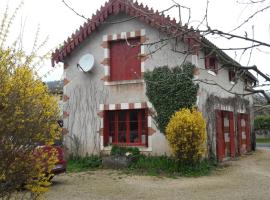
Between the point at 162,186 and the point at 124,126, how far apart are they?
518cm

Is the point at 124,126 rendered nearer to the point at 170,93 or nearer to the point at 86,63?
the point at 170,93

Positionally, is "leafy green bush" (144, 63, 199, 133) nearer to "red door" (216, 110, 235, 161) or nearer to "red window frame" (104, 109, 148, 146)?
"red window frame" (104, 109, 148, 146)

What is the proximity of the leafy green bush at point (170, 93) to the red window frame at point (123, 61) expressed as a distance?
0.94 metres

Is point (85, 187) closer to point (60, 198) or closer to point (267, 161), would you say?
point (60, 198)

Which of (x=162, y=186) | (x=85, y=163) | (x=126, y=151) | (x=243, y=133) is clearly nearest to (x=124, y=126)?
(x=126, y=151)

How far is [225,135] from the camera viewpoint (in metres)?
17.0

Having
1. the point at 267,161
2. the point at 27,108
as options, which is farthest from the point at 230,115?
the point at 27,108

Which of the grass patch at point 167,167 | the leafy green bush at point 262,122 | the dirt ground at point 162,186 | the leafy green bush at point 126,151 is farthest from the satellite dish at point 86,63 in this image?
the leafy green bush at point 262,122

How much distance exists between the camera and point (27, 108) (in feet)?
15.0

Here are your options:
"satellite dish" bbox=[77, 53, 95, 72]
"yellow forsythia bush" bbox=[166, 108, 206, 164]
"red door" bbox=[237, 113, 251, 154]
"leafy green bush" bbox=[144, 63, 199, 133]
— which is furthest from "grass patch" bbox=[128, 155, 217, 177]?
"red door" bbox=[237, 113, 251, 154]

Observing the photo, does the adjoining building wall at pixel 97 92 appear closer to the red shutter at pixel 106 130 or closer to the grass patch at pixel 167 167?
the red shutter at pixel 106 130

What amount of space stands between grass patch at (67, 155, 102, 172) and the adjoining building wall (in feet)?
1.33

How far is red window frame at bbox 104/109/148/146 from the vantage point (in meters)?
15.0

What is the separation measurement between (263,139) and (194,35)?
34980 millimetres
